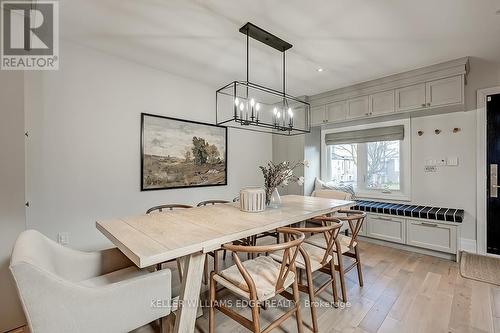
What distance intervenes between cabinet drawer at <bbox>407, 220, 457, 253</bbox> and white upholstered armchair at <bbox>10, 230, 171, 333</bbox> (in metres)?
3.42

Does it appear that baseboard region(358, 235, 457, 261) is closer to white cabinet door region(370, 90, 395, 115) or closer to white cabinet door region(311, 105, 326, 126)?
white cabinet door region(370, 90, 395, 115)

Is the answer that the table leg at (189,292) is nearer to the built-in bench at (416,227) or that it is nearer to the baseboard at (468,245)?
the built-in bench at (416,227)

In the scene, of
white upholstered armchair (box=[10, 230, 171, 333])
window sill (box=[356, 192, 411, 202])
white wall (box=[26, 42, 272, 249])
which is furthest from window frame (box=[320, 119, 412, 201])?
white upholstered armchair (box=[10, 230, 171, 333])

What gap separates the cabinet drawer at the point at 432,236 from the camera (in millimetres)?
2969

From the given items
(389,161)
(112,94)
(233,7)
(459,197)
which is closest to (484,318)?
(459,197)

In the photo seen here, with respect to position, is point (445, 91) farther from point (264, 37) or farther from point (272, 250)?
point (272, 250)

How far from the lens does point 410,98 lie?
3.29 metres

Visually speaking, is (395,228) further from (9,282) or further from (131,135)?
(9,282)

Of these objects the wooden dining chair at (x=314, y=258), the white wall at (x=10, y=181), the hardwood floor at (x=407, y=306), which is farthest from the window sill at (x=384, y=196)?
the white wall at (x=10, y=181)

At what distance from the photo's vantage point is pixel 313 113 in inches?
173

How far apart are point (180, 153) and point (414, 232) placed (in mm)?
3601

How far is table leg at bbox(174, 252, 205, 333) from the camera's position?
138cm

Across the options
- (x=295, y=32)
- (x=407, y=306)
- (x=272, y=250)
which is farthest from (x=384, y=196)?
(x=272, y=250)

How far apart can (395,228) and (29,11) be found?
4973 millimetres
